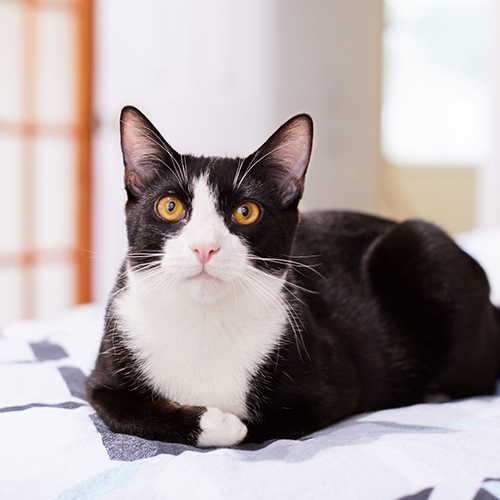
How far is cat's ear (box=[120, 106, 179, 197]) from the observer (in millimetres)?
1029

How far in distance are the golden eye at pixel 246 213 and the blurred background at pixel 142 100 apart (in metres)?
2.25

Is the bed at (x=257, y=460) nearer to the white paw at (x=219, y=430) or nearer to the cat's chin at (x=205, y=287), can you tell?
the white paw at (x=219, y=430)

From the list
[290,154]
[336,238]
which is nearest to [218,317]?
[290,154]

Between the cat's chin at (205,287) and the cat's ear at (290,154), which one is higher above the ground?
the cat's ear at (290,154)

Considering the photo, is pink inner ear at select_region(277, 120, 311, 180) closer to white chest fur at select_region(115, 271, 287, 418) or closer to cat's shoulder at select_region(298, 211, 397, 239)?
white chest fur at select_region(115, 271, 287, 418)

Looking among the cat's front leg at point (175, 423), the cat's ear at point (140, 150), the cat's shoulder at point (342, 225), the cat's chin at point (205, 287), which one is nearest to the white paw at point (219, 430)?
the cat's front leg at point (175, 423)

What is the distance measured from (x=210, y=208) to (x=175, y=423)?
1.16 feet

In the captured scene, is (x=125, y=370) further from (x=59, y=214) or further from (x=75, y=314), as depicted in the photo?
(x=59, y=214)

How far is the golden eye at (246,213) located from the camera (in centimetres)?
97

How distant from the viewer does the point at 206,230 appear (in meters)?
0.90

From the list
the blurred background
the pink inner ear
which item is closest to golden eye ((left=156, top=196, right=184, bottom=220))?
the pink inner ear

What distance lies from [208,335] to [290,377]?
0.17m

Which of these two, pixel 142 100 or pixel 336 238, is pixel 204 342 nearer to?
pixel 336 238

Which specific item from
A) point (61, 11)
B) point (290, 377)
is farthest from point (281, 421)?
point (61, 11)
